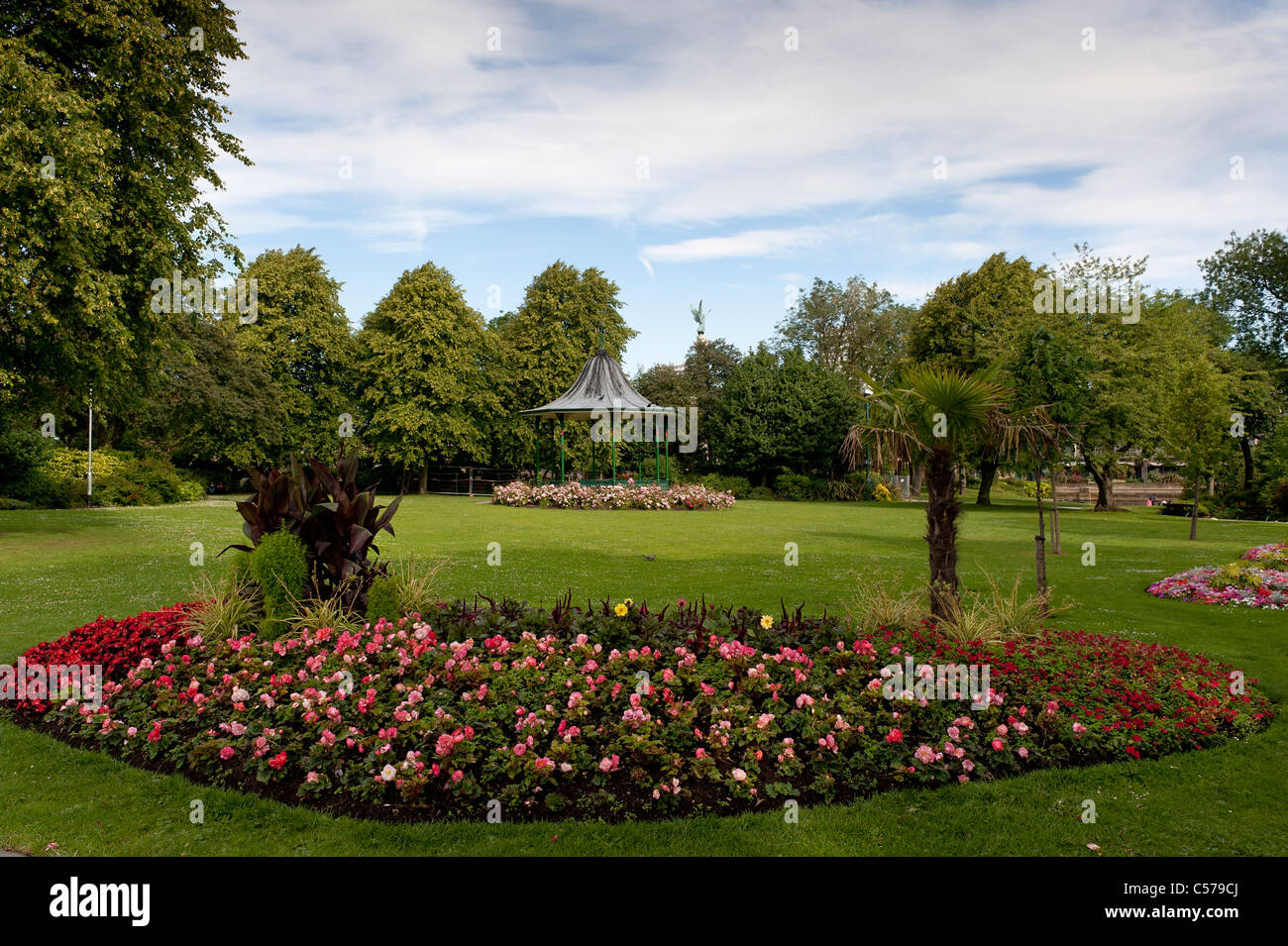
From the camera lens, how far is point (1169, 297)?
40.5m

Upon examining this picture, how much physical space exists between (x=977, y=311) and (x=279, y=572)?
108 ft

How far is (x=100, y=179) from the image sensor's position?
13758mm

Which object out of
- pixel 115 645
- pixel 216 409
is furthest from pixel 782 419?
pixel 115 645

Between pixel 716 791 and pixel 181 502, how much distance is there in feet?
104

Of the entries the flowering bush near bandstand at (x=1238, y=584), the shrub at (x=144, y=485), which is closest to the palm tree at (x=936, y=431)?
the flowering bush near bandstand at (x=1238, y=584)

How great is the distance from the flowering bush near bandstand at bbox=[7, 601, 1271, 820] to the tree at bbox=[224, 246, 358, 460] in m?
34.2

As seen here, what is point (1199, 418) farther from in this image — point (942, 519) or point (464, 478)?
point (464, 478)

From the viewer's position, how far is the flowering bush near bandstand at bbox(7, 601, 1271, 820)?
13.9 feet

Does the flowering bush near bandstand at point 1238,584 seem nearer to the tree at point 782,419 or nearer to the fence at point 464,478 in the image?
the tree at point 782,419

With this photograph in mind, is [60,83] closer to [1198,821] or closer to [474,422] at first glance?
[1198,821]

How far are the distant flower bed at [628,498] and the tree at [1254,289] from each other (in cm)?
4084

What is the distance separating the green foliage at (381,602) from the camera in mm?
6270

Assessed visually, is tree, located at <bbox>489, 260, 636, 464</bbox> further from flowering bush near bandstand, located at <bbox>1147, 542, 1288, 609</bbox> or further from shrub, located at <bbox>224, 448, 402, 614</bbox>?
shrub, located at <bbox>224, 448, 402, 614</bbox>
